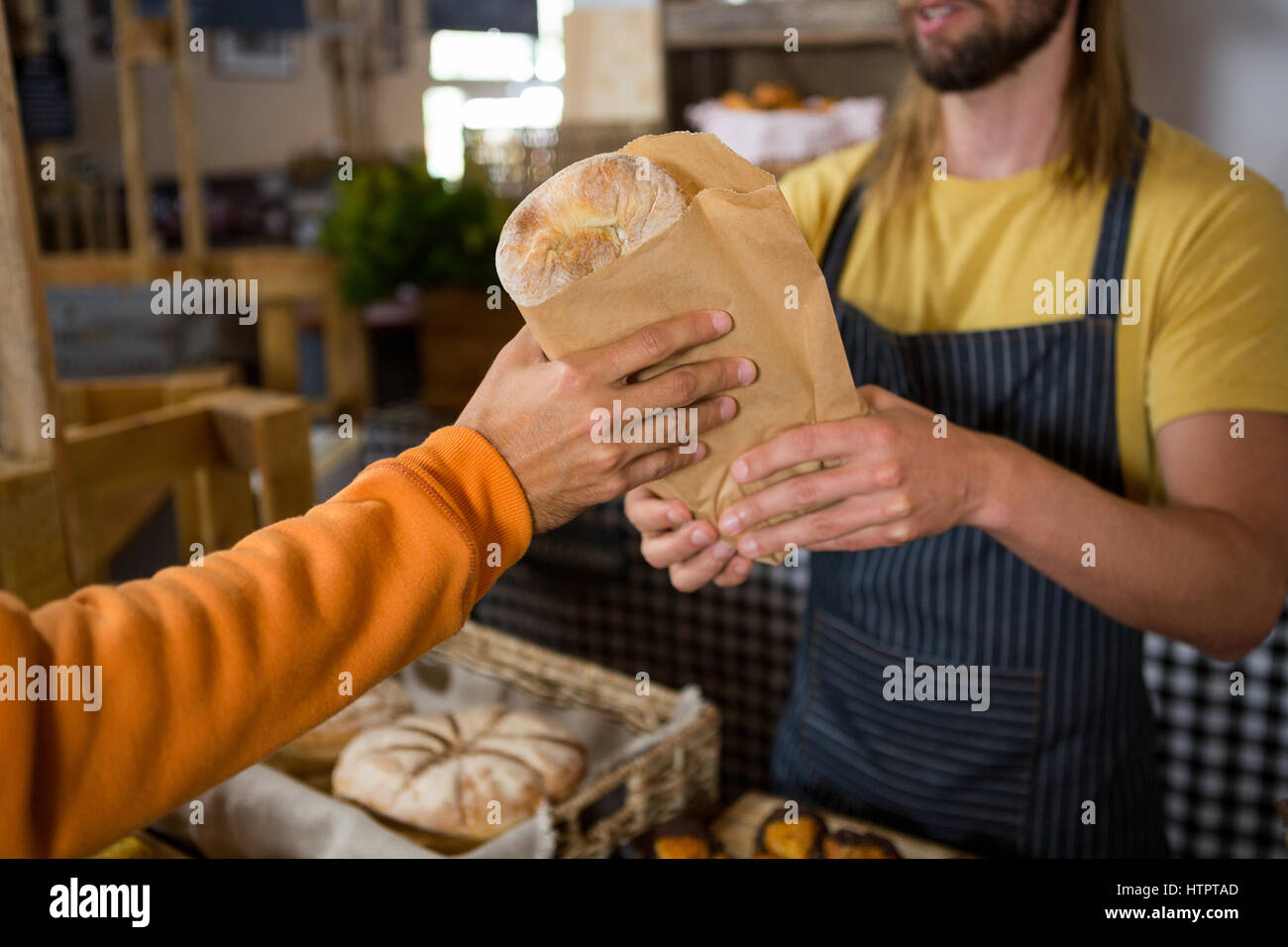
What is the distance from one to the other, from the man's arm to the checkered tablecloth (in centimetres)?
65

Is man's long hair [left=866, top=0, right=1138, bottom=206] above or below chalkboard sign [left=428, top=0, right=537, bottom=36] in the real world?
below

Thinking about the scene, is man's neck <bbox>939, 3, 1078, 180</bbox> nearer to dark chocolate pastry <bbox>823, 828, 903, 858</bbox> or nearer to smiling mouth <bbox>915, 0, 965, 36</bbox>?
smiling mouth <bbox>915, 0, 965, 36</bbox>

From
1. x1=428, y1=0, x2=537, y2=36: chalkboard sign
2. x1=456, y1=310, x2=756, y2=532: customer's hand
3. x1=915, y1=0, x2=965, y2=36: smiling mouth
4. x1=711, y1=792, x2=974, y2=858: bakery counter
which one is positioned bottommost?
x1=711, y1=792, x2=974, y2=858: bakery counter

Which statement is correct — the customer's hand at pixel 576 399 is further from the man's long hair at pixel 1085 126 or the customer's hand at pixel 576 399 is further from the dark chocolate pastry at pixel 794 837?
the man's long hair at pixel 1085 126

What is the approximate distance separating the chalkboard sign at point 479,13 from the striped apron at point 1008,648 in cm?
387

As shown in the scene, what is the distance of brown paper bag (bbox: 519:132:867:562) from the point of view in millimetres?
776

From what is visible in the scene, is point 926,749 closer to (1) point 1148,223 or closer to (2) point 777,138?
(1) point 1148,223

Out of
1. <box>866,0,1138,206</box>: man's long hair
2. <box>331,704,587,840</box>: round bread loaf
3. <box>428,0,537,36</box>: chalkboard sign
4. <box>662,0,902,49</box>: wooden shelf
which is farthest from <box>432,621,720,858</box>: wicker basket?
<box>428,0,537,36</box>: chalkboard sign

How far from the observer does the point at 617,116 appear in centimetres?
257

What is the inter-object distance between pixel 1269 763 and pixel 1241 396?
0.94 meters

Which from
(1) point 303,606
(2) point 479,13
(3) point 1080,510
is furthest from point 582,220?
(2) point 479,13

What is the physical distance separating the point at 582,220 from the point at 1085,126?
Answer: 83 centimetres
